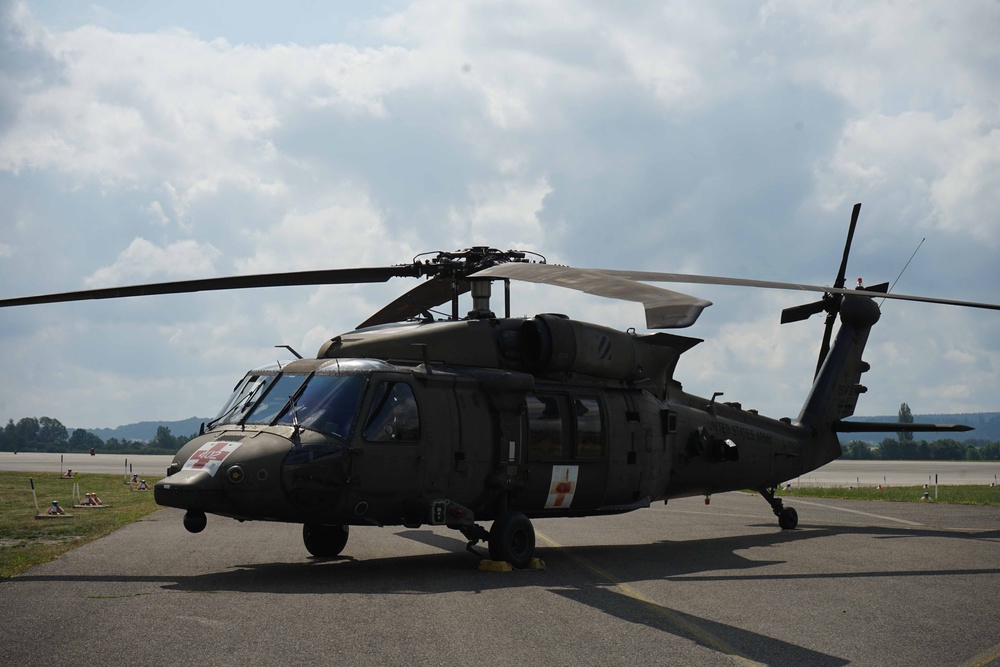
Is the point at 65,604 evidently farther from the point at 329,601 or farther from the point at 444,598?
the point at 444,598

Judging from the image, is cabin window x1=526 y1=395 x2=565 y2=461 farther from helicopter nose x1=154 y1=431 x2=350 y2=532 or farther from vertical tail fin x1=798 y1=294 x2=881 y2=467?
vertical tail fin x1=798 y1=294 x2=881 y2=467

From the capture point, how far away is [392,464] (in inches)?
499

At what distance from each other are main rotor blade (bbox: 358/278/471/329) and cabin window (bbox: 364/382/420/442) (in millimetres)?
2300

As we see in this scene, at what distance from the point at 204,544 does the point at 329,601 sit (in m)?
6.64

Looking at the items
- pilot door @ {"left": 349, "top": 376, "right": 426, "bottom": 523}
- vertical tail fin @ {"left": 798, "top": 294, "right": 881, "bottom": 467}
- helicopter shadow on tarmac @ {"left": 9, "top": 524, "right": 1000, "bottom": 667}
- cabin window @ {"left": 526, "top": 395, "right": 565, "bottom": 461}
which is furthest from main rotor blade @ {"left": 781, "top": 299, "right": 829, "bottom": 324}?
pilot door @ {"left": 349, "top": 376, "right": 426, "bottom": 523}

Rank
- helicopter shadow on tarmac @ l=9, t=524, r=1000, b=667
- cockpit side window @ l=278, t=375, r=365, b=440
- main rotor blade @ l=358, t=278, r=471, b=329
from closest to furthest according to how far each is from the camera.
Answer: helicopter shadow on tarmac @ l=9, t=524, r=1000, b=667, cockpit side window @ l=278, t=375, r=365, b=440, main rotor blade @ l=358, t=278, r=471, b=329

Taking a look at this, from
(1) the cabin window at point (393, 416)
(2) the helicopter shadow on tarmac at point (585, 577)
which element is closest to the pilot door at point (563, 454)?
(2) the helicopter shadow on tarmac at point (585, 577)

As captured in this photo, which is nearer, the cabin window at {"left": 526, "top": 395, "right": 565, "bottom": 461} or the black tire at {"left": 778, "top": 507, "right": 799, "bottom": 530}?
the cabin window at {"left": 526, "top": 395, "right": 565, "bottom": 461}

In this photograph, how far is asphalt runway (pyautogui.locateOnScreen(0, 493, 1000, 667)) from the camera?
25.6 ft

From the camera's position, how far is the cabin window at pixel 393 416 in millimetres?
12648

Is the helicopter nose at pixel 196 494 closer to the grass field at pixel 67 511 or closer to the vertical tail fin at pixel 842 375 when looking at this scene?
the grass field at pixel 67 511

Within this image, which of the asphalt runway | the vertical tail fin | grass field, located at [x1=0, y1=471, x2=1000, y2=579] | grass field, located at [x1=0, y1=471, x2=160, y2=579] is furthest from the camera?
the vertical tail fin

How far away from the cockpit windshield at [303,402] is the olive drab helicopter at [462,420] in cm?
2

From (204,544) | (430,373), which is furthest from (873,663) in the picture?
(204,544)
